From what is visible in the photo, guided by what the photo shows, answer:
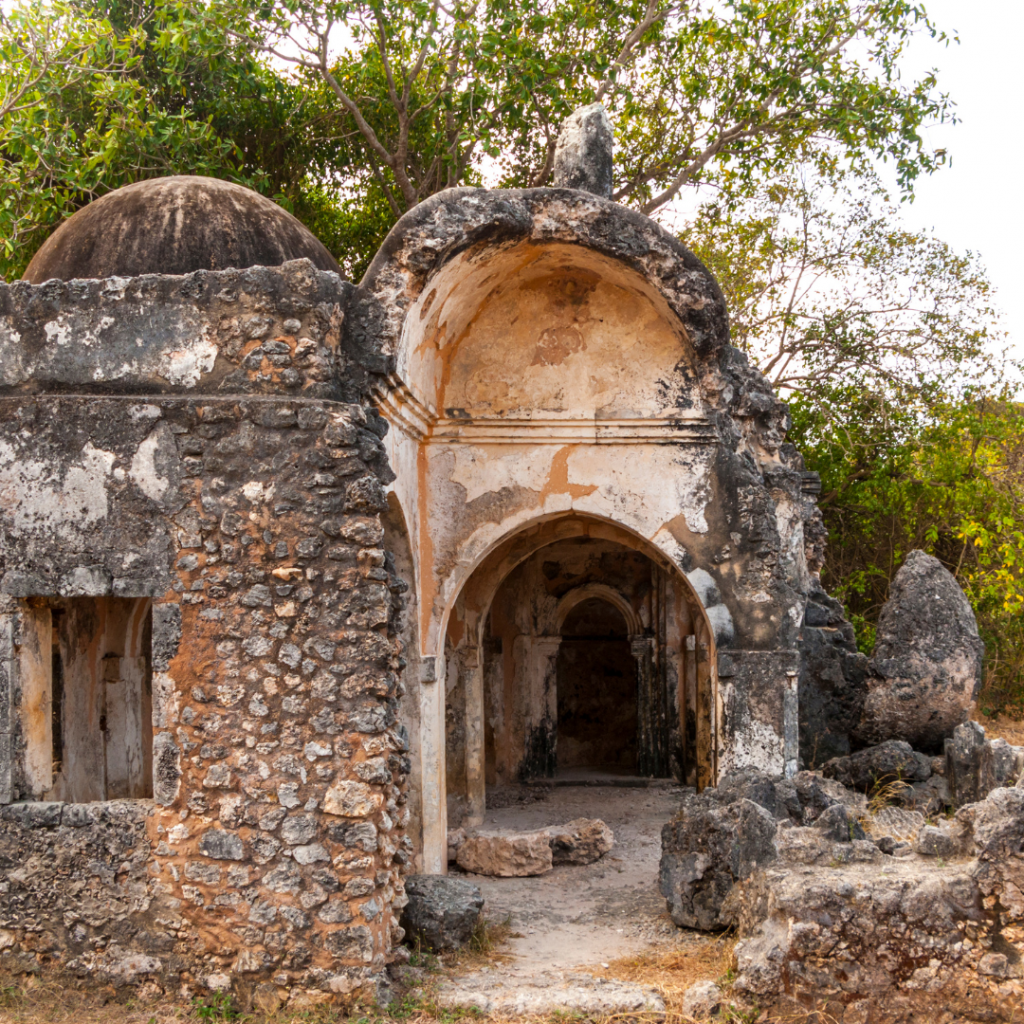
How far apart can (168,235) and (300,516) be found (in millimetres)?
2299

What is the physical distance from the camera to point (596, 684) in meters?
14.7

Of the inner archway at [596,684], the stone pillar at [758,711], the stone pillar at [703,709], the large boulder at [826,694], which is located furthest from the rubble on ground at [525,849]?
the inner archway at [596,684]

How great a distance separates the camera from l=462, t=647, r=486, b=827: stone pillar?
347 inches

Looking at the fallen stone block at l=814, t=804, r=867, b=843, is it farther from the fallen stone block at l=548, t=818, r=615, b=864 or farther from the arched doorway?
the arched doorway

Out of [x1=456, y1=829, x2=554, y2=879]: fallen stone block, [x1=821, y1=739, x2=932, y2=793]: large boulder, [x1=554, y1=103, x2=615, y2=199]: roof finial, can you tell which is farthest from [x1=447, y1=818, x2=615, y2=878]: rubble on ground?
[x1=554, y1=103, x2=615, y2=199]: roof finial

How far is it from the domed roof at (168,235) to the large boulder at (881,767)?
578cm

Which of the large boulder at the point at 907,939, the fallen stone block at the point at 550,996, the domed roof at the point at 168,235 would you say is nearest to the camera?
the large boulder at the point at 907,939

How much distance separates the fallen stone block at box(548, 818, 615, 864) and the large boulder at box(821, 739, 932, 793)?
1907mm

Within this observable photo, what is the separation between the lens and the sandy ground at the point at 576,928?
4.85m

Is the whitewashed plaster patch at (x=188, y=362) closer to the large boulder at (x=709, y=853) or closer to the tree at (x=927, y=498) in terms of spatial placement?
the large boulder at (x=709, y=853)

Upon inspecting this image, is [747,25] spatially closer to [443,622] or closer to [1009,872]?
[443,622]

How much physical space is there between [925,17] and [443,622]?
965 centimetres

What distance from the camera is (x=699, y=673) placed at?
30.6ft

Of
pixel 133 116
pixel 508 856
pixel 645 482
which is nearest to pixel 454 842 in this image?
pixel 508 856
